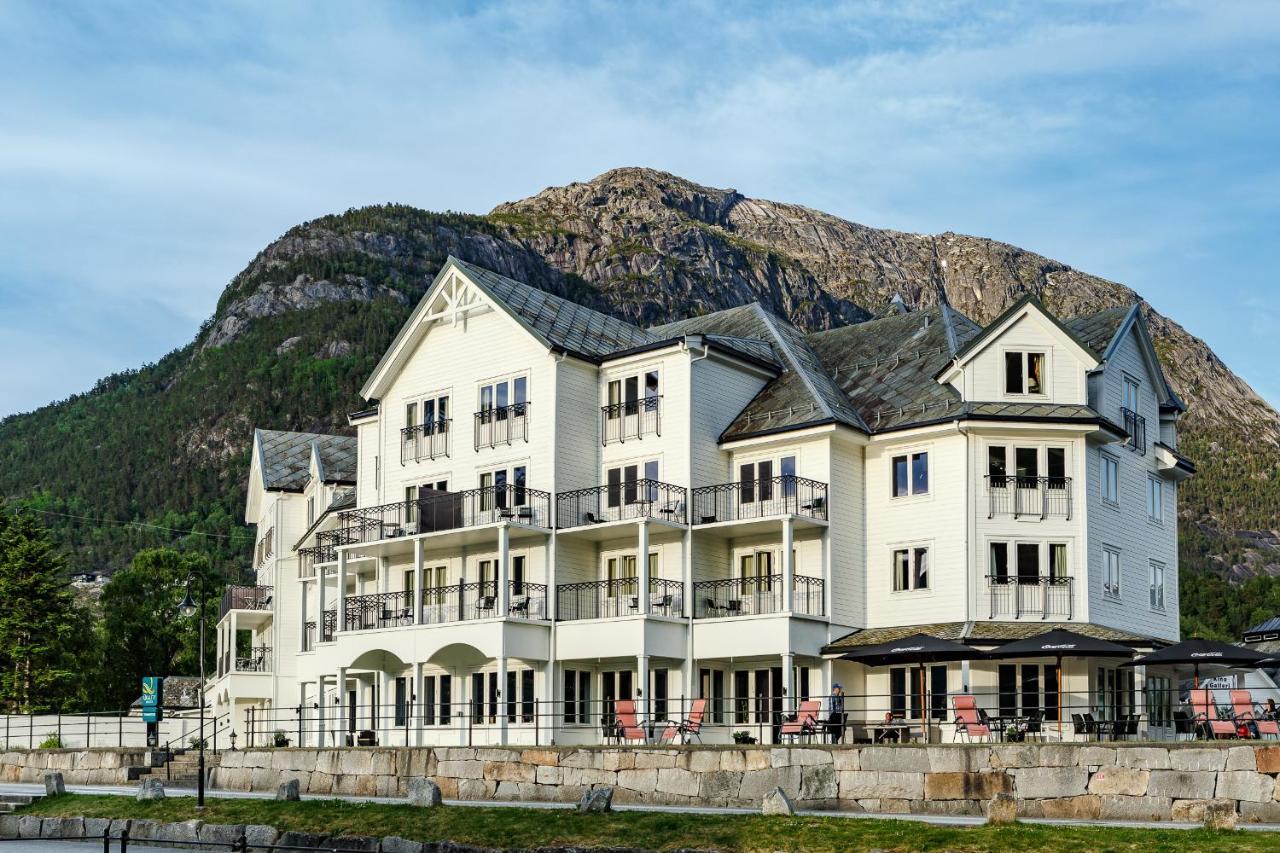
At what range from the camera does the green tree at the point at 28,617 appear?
72438 mm

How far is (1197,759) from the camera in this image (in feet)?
93.9

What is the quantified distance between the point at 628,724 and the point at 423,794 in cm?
952

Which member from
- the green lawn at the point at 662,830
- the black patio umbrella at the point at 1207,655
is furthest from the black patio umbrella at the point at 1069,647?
the green lawn at the point at 662,830

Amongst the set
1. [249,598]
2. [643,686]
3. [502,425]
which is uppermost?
[502,425]

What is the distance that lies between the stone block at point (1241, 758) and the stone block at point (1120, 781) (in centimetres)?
148

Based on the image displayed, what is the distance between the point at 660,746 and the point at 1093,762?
9880 mm

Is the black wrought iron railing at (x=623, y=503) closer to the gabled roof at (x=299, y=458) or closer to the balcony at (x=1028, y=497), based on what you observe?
the balcony at (x=1028, y=497)

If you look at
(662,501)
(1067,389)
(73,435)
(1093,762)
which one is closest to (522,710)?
(662,501)

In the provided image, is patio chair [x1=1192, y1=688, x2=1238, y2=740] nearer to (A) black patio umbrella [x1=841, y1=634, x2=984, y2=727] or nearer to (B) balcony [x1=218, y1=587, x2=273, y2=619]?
(A) black patio umbrella [x1=841, y1=634, x2=984, y2=727]

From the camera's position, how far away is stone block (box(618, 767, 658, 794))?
34906mm

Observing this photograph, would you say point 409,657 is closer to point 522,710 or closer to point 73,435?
point 522,710


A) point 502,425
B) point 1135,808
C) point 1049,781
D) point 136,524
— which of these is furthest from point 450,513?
point 136,524

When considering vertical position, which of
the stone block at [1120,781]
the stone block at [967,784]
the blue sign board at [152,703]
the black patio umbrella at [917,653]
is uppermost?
the black patio umbrella at [917,653]

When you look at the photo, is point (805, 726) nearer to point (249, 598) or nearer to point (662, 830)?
point (662, 830)
